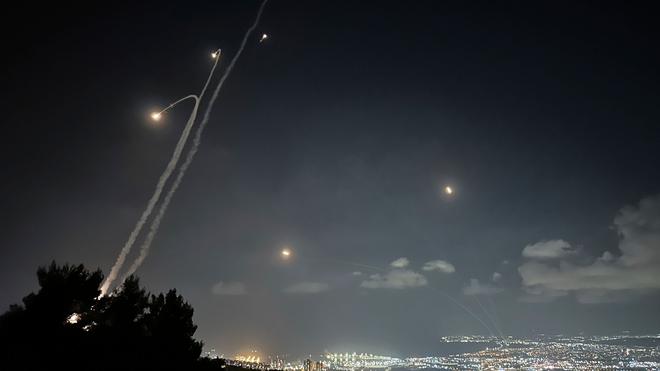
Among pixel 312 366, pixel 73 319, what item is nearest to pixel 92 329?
pixel 73 319

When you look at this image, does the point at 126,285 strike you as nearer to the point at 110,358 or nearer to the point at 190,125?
the point at 110,358

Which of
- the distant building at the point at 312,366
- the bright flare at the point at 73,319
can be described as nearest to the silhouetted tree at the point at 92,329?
the bright flare at the point at 73,319

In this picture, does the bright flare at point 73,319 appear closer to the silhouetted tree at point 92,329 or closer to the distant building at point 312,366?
the silhouetted tree at point 92,329

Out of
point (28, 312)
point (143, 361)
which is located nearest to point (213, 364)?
point (143, 361)

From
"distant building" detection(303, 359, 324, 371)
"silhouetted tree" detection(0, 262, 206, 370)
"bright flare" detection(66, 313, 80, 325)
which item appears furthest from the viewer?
"distant building" detection(303, 359, 324, 371)

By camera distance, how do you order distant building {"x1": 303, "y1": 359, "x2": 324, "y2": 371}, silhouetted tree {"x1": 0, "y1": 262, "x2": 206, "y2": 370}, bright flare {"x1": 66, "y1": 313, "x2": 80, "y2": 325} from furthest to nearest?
distant building {"x1": 303, "y1": 359, "x2": 324, "y2": 371} → bright flare {"x1": 66, "y1": 313, "x2": 80, "y2": 325} → silhouetted tree {"x1": 0, "y1": 262, "x2": 206, "y2": 370}

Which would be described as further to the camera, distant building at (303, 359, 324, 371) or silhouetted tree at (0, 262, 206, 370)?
distant building at (303, 359, 324, 371)

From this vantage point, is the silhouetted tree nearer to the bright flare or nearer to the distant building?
the bright flare

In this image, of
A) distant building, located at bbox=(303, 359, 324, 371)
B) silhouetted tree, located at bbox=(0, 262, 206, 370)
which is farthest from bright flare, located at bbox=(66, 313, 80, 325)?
distant building, located at bbox=(303, 359, 324, 371)
